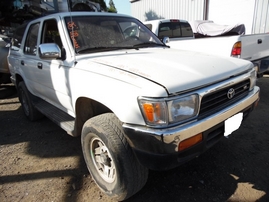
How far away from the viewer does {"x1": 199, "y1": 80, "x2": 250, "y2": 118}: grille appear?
1.88 m

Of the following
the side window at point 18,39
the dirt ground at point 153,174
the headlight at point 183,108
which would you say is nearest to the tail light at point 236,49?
the dirt ground at point 153,174

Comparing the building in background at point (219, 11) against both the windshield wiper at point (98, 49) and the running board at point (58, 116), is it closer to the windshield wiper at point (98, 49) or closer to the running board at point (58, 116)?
the windshield wiper at point (98, 49)

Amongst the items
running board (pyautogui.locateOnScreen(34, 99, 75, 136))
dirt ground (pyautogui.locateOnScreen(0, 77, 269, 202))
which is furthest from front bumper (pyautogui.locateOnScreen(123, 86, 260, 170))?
running board (pyautogui.locateOnScreen(34, 99, 75, 136))

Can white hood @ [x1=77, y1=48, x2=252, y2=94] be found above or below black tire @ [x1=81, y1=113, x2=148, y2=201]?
above

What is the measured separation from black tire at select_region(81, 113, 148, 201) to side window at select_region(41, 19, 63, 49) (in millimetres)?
1348

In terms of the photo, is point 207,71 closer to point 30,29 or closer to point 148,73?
point 148,73

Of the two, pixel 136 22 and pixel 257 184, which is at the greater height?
pixel 136 22

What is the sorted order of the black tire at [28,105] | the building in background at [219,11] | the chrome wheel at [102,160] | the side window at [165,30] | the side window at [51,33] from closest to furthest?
the chrome wheel at [102,160] → the side window at [51,33] → the black tire at [28,105] → the side window at [165,30] → the building in background at [219,11]

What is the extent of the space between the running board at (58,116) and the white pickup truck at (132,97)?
2cm

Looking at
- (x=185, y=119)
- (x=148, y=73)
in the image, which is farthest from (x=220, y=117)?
(x=148, y=73)

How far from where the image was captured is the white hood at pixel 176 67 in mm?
1771

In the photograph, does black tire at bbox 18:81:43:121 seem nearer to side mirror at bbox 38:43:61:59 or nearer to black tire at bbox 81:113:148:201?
side mirror at bbox 38:43:61:59

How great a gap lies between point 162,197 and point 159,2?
13159 millimetres

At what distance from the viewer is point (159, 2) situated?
13344 millimetres
